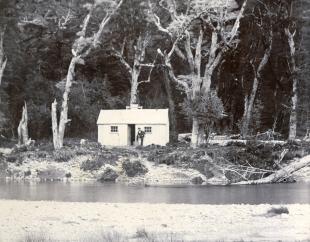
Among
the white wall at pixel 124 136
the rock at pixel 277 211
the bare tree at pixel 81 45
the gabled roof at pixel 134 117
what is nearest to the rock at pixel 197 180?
the white wall at pixel 124 136

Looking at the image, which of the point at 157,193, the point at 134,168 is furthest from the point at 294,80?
the point at 157,193

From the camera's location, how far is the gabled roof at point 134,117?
120 feet

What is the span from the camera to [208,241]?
12.9 meters

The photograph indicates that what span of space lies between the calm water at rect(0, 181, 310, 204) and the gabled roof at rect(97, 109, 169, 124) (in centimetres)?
928

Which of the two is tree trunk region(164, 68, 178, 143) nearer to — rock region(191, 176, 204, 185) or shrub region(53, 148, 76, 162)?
shrub region(53, 148, 76, 162)

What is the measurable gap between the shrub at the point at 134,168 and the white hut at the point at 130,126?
6235 millimetres

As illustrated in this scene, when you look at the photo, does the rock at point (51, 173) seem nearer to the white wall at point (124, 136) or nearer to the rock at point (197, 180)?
the rock at point (197, 180)

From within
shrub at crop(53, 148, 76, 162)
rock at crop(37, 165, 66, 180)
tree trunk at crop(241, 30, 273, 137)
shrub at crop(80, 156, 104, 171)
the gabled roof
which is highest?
tree trunk at crop(241, 30, 273, 137)

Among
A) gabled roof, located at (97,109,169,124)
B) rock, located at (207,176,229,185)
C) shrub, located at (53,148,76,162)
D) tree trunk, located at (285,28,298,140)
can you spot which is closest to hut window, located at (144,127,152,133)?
gabled roof, located at (97,109,169,124)

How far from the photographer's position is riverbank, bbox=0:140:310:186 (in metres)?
28.7

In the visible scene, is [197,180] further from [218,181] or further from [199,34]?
[199,34]

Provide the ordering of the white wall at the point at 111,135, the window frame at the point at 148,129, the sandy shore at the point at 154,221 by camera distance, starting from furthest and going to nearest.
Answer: the white wall at the point at 111,135 < the window frame at the point at 148,129 < the sandy shore at the point at 154,221

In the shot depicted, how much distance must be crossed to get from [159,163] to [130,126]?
7.31 m

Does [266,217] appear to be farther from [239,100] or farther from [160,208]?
[239,100]
